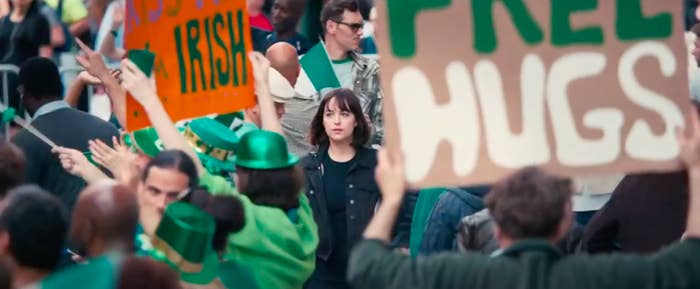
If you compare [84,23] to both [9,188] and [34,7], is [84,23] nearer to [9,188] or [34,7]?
[34,7]

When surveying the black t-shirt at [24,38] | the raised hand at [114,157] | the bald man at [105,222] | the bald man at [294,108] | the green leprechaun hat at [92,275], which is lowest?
the black t-shirt at [24,38]

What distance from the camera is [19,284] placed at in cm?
662

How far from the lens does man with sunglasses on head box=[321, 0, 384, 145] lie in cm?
1281

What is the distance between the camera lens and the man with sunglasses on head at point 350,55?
12.8 m

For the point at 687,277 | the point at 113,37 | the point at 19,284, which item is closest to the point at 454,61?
the point at 687,277

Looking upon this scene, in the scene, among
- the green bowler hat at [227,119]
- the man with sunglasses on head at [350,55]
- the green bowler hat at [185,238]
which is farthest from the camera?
the man with sunglasses on head at [350,55]

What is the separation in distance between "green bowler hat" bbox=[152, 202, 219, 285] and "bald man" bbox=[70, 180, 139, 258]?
0.84 meters

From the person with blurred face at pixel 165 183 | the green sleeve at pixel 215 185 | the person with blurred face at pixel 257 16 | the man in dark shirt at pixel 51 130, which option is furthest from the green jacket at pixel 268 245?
the person with blurred face at pixel 257 16

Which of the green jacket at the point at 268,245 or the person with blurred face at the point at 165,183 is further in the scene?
the green jacket at the point at 268,245

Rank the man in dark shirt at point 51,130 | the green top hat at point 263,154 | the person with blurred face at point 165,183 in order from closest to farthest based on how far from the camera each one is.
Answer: the person with blurred face at point 165,183, the green top hat at point 263,154, the man in dark shirt at point 51,130

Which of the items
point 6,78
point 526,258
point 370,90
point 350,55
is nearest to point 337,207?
point 370,90

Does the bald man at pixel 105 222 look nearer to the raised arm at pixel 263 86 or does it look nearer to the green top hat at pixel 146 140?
the raised arm at pixel 263 86

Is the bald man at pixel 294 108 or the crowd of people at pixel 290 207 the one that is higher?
the crowd of people at pixel 290 207

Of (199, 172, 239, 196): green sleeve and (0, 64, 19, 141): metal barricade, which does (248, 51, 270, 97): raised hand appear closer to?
(199, 172, 239, 196): green sleeve
